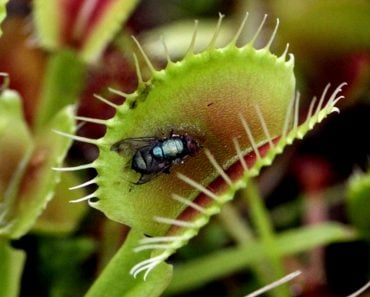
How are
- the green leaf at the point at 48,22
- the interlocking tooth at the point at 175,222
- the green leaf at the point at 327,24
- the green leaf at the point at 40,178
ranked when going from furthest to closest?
the green leaf at the point at 327,24 → the green leaf at the point at 48,22 → the green leaf at the point at 40,178 → the interlocking tooth at the point at 175,222

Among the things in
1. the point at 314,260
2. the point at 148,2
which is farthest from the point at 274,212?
the point at 148,2

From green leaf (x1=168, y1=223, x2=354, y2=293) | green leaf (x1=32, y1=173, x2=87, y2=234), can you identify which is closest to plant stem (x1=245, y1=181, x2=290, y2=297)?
green leaf (x1=168, y1=223, x2=354, y2=293)

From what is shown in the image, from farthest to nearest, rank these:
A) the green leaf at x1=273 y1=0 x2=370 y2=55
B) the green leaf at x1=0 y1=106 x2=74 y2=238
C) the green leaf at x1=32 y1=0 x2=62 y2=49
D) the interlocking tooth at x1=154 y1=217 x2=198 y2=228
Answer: the green leaf at x1=273 y1=0 x2=370 y2=55
the green leaf at x1=32 y1=0 x2=62 y2=49
the green leaf at x1=0 y1=106 x2=74 y2=238
the interlocking tooth at x1=154 y1=217 x2=198 y2=228

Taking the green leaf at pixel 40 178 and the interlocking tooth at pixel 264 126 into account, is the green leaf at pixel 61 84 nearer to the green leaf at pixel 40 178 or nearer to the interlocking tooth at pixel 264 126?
the green leaf at pixel 40 178

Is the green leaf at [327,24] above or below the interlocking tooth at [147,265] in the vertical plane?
above

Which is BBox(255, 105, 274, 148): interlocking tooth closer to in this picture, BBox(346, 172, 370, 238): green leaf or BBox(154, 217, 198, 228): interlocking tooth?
BBox(154, 217, 198, 228): interlocking tooth

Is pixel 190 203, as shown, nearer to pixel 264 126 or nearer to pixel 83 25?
pixel 264 126

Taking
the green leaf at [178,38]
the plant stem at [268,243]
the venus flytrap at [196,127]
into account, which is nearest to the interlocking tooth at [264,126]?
the venus flytrap at [196,127]
